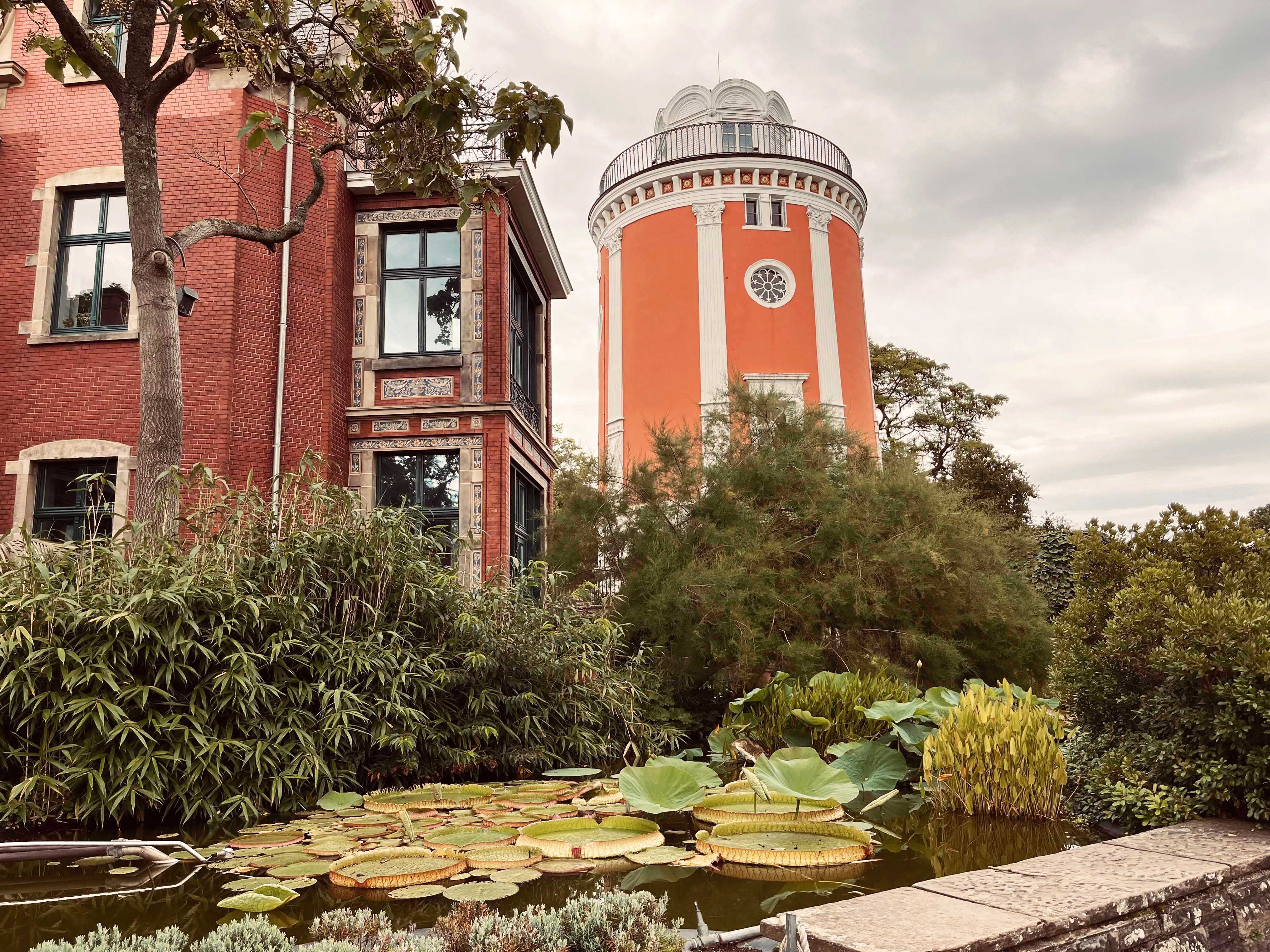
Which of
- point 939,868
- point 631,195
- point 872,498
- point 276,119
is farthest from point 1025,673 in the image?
point 631,195

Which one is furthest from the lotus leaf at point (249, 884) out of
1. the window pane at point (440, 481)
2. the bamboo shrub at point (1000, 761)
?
the window pane at point (440, 481)

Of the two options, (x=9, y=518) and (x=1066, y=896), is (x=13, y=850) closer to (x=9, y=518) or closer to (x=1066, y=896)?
(x=1066, y=896)

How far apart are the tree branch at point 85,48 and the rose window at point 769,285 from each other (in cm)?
1459

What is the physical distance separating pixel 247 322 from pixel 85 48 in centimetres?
435

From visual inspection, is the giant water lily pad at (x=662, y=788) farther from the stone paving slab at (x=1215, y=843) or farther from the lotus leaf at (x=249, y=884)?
the stone paving slab at (x=1215, y=843)

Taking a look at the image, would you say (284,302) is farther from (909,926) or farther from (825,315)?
(825,315)

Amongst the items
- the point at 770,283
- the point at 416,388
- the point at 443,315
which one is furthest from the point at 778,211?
the point at 416,388

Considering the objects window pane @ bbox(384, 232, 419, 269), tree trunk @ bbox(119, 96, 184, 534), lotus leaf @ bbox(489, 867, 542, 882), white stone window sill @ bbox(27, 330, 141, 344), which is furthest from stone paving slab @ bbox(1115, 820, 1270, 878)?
white stone window sill @ bbox(27, 330, 141, 344)

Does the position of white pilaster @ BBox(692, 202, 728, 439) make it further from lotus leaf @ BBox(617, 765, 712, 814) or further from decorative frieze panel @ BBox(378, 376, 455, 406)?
lotus leaf @ BBox(617, 765, 712, 814)

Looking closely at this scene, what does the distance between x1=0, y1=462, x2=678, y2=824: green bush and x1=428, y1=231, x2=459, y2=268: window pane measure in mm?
5702

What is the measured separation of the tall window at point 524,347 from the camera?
13.2m

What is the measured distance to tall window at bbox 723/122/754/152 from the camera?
21.6 metres

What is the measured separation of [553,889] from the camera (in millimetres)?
3244

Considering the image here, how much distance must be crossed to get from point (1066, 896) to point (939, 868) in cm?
97
